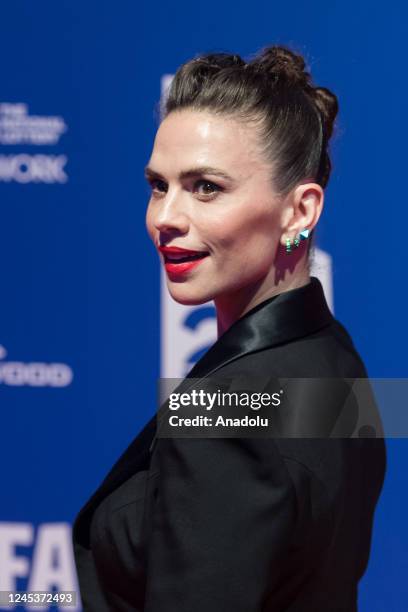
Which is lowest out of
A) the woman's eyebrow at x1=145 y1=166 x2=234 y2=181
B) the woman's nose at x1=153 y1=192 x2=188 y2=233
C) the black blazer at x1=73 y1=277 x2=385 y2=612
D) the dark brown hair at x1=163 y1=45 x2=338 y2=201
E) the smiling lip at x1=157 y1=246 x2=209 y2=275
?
the black blazer at x1=73 y1=277 x2=385 y2=612

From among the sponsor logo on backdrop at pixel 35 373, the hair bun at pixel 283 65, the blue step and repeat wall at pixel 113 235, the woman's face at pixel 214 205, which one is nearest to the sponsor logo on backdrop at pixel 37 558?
the blue step and repeat wall at pixel 113 235

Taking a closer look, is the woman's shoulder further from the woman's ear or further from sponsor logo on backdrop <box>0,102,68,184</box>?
sponsor logo on backdrop <box>0,102,68,184</box>

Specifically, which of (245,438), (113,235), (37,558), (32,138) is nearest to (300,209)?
(245,438)

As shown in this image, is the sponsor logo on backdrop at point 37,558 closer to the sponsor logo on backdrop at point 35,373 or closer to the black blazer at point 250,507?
the sponsor logo on backdrop at point 35,373

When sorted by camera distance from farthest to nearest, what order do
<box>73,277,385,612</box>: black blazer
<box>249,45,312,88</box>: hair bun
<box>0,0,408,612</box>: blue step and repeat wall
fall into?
<box>0,0,408,612</box>: blue step and repeat wall < <box>249,45,312,88</box>: hair bun < <box>73,277,385,612</box>: black blazer

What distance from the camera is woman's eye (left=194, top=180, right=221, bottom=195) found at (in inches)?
39.9

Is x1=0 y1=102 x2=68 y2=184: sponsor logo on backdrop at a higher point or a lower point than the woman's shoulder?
higher

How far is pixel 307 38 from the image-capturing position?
205cm

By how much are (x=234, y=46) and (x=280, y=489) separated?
1457 mm

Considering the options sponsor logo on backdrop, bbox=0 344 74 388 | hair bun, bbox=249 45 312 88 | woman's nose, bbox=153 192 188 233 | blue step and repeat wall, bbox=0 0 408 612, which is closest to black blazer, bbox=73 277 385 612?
woman's nose, bbox=153 192 188 233

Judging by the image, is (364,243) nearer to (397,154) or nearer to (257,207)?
(397,154)

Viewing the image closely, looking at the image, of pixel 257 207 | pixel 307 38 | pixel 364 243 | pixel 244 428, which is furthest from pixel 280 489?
pixel 307 38

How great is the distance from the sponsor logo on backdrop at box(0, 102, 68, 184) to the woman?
1.13 meters

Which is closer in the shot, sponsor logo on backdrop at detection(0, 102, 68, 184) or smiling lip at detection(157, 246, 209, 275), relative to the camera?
smiling lip at detection(157, 246, 209, 275)
